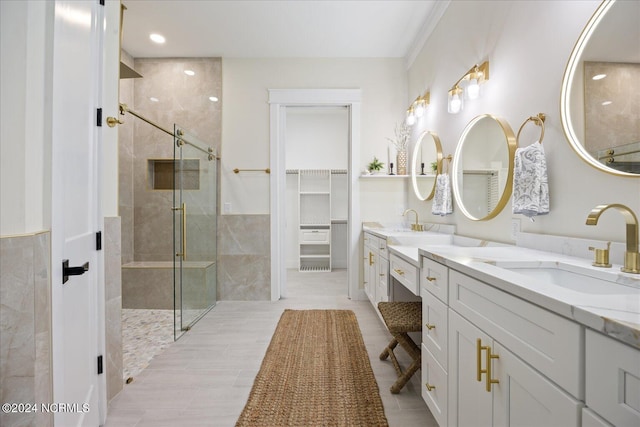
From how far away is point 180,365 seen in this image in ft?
6.93

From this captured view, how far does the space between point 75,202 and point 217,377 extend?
1.37 m

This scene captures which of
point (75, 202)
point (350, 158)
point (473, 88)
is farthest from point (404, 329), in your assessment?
point (350, 158)

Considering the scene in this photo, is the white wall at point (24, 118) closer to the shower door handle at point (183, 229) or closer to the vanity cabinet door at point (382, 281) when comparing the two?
the shower door handle at point (183, 229)

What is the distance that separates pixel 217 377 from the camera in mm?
1945

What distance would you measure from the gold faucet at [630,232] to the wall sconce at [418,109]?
2.33 metres

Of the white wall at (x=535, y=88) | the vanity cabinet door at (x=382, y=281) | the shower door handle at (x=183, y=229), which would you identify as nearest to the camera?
the white wall at (x=535, y=88)

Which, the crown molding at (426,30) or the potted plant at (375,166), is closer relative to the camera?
the crown molding at (426,30)

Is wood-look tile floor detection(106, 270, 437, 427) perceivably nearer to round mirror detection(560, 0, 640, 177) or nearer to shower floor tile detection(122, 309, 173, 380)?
shower floor tile detection(122, 309, 173, 380)

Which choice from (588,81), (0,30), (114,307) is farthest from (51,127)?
(588,81)

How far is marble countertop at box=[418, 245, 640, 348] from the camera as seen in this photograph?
526 millimetres

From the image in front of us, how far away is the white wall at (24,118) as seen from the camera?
37.4 inches

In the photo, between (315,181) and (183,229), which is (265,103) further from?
(315,181)

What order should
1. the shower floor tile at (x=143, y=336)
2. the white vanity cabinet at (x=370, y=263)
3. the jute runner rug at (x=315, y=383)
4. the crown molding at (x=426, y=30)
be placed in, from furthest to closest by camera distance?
1. the white vanity cabinet at (x=370, y=263)
2. the crown molding at (x=426, y=30)
3. the shower floor tile at (x=143, y=336)
4. the jute runner rug at (x=315, y=383)

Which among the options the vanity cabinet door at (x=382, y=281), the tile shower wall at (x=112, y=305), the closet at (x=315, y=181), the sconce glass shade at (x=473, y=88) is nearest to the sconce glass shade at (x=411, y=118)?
the sconce glass shade at (x=473, y=88)
